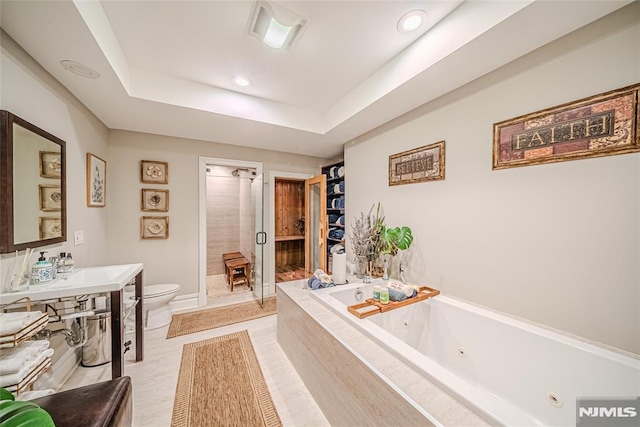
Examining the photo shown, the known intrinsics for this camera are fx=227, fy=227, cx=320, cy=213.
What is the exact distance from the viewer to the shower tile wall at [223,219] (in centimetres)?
458

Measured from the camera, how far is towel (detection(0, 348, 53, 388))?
936 mm

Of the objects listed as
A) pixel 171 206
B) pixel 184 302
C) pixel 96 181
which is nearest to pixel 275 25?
pixel 96 181

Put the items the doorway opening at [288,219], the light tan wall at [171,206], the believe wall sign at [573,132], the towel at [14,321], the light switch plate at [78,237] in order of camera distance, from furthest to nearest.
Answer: the doorway opening at [288,219] < the light tan wall at [171,206] < the light switch plate at [78,237] < the believe wall sign at [573,132] < the towel at [14,321]

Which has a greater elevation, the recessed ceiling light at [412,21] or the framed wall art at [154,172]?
the recessed ceiling light at [412,21]

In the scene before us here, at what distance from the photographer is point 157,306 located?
2543 mm

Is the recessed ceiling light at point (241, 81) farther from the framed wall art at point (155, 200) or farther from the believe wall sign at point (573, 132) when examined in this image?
the believe wall sign at point (573, 132)

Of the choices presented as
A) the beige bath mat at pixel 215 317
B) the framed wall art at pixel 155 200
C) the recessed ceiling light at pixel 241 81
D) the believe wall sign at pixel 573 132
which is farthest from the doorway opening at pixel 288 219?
the believe wall sign at pixel 573 132

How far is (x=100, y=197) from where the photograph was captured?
2432 millimetres

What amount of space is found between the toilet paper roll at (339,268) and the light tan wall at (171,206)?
2.06 meters

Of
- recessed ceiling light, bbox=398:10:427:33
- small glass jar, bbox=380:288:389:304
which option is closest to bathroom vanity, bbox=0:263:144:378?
small glass jar, bbox=380:288:389:304

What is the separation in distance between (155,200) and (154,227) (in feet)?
1.13

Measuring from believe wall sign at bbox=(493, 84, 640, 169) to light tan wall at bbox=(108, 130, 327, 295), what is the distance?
3.15 meters

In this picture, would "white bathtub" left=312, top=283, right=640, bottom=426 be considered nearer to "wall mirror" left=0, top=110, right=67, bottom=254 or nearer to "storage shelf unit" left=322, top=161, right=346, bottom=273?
"storage shelf unit" left=322, top=161, right=346, bottom=273

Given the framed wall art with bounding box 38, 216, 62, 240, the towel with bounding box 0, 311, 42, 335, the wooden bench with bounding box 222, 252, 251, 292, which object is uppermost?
the framed wall art with bounding box 38, 216, 62, 240
